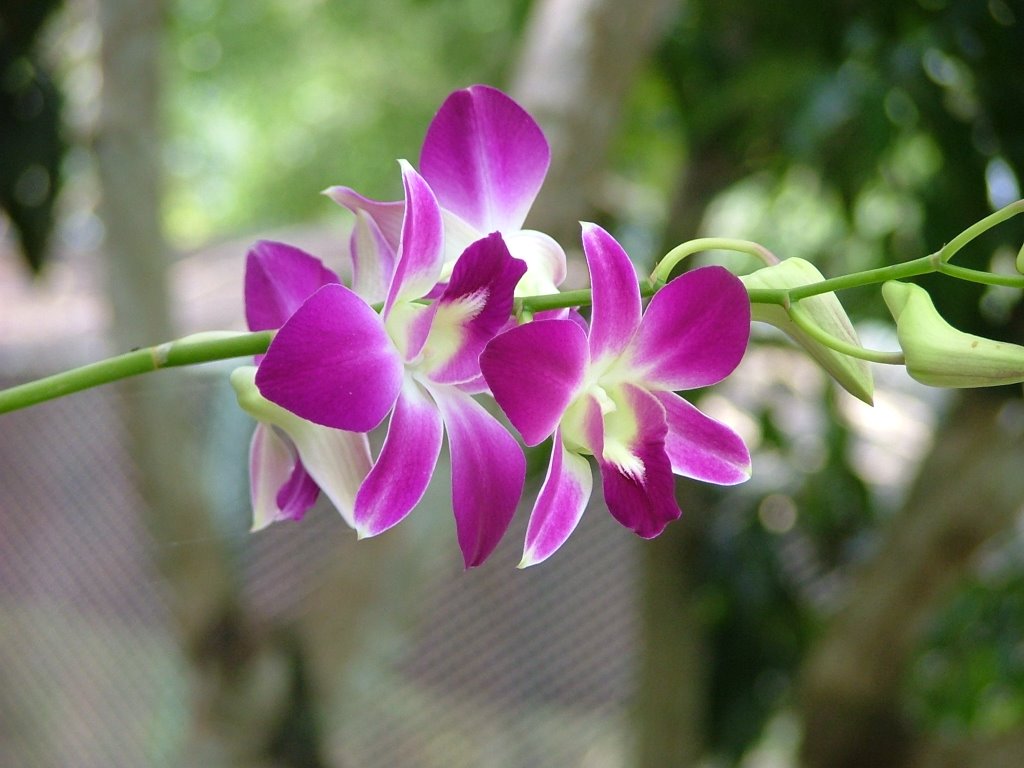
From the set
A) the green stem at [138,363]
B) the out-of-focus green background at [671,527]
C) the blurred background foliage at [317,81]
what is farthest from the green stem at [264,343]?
the blurred background foliage at [317,81]

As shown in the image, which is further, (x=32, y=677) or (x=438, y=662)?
(x=32, y=677)

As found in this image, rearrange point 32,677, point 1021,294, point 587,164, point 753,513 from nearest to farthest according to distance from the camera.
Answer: point 1021,294 → point 587,164 → point 753,513 → point 32,677

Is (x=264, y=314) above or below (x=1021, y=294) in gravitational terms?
above

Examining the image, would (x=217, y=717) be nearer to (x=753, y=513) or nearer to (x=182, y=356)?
(x=753, y=513)

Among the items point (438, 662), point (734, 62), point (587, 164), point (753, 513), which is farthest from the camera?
point (438, 662)

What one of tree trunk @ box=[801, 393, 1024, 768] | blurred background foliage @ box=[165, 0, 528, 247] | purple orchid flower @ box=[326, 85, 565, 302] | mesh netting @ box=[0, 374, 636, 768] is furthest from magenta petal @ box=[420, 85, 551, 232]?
blurred background foliage @ box=[165, 0, 528, 247]

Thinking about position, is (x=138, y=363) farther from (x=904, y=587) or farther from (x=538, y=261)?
(x=904, y=587)

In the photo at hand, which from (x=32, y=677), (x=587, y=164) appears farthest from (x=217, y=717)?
(x=32, y=677)
